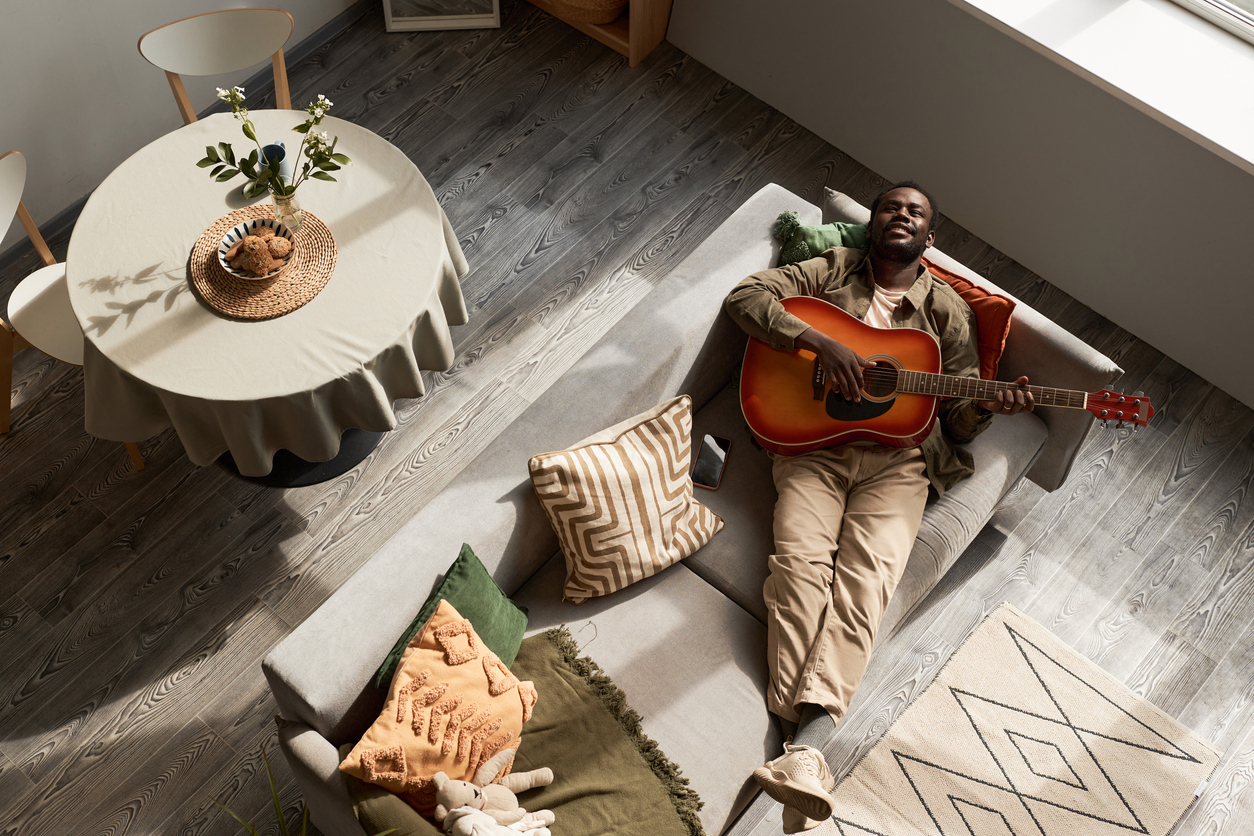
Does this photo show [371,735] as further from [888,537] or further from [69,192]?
[69,192]

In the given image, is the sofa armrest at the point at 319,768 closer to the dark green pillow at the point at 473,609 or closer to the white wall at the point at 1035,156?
the dark green pillow at the point at 473,609

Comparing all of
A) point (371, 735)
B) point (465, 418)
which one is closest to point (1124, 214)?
point (465, 418)

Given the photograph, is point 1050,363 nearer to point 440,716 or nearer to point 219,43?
point 440,716

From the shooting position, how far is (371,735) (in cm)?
171

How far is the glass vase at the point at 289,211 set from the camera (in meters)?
2.20

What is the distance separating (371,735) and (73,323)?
4.67 ft

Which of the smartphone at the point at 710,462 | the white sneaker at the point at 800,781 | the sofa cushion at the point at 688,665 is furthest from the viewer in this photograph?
the smartphone at the point at 710,462

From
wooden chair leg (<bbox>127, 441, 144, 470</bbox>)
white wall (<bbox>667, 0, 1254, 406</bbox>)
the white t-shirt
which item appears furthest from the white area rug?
wooden chair leg (<bbox>127, 441, 144, 470</bbox>)

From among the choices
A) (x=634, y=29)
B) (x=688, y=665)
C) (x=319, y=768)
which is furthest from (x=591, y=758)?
(x=634, y=29)

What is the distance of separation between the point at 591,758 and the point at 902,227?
145cm

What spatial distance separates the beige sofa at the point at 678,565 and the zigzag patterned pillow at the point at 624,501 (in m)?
0.07

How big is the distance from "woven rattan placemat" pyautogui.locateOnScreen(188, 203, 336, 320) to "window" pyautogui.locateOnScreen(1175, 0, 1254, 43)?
2.58 meters

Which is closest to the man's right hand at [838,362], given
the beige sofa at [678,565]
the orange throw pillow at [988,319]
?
the beige sofa at [678,565]

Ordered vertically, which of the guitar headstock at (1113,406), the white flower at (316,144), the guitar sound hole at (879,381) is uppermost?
the white flower at (316,144)
